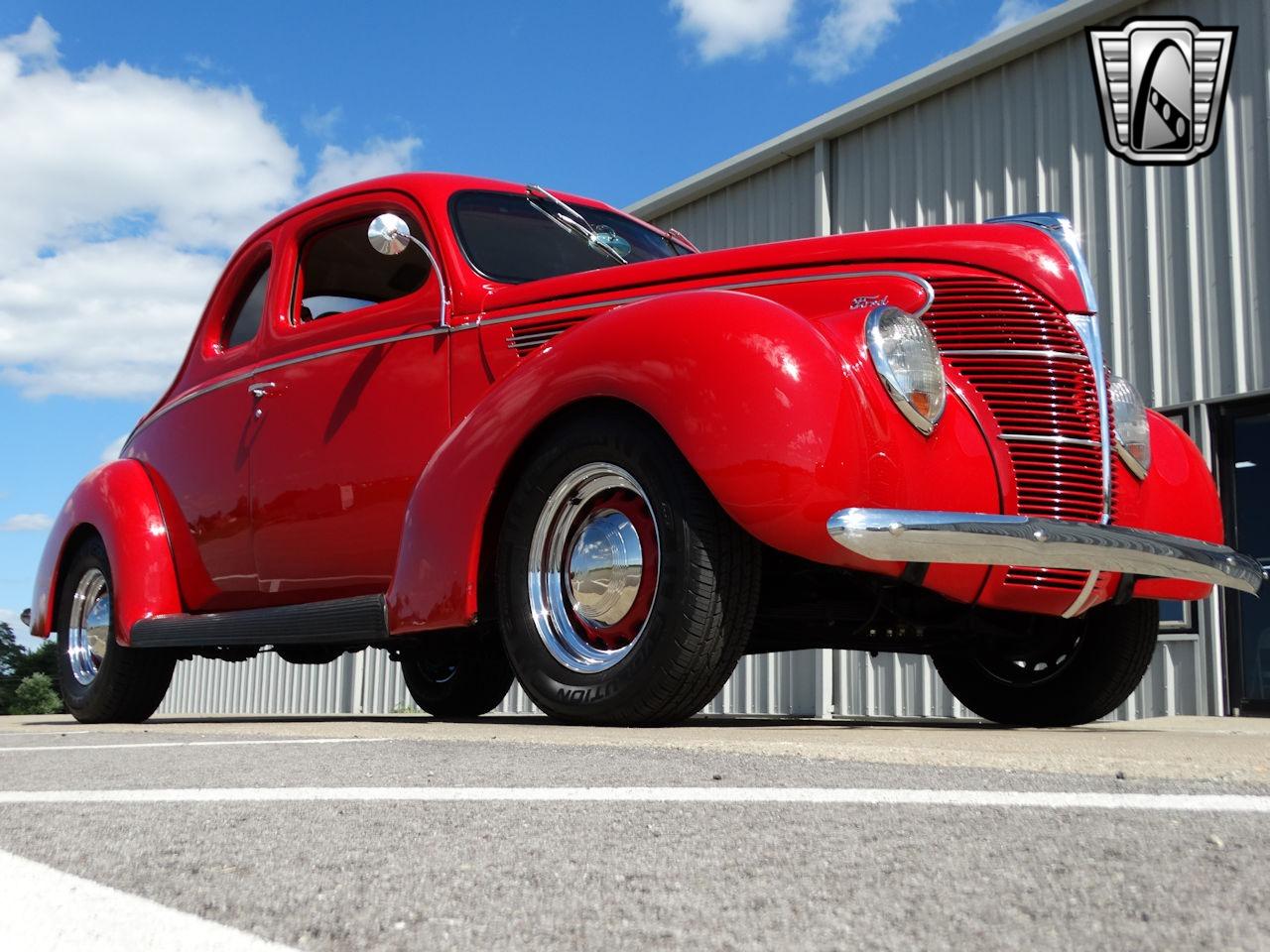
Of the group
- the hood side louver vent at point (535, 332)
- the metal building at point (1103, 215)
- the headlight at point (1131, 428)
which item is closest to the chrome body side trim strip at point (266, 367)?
the hood side louver vent at point (535, 332)

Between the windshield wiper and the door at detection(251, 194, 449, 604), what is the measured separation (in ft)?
1.67

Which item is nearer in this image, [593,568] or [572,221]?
[593,568]

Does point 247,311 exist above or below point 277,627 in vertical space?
above

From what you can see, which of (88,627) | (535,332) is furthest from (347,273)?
(88,627)

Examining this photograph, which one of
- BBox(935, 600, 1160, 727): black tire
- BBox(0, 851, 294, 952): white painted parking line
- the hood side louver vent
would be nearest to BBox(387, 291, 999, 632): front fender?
the hood side louver vent

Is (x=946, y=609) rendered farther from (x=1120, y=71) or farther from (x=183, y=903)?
(x=1120, y=71)

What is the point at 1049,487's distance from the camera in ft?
12.2

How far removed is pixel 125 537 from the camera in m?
5.64

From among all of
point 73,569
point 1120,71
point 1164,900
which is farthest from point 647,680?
point 1120,71

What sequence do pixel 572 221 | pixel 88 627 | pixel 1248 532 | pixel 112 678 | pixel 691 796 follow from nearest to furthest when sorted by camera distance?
pixel 691 796 < pixel 572 221 < pixel 112 678 < pixel 88 627 < pixel 1248 532

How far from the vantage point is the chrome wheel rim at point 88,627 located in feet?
19.4

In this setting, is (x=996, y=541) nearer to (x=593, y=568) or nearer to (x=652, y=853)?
(x=593, y=568)

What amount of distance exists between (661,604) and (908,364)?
906mm

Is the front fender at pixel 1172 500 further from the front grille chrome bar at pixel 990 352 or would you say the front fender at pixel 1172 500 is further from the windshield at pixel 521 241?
the windshield at pixel 521 241
